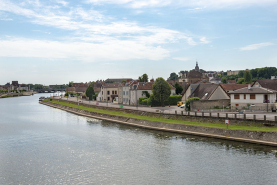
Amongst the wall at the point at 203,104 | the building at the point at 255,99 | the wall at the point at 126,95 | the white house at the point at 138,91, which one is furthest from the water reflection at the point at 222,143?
the wall at the point at 126,95

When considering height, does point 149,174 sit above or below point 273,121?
below

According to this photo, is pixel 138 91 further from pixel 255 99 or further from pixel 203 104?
pixel 255 99

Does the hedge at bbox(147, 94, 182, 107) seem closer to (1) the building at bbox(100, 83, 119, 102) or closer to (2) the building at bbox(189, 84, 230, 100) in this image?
(2) the building at bbox(189, 84, 230, 100)

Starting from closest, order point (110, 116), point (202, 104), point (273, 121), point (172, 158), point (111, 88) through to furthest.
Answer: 1. point (172, 158)
2. point (273, 121)
3. point (202, 104)
4. point (110, 116)
5. point (111, 88)

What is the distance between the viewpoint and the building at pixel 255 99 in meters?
50.1

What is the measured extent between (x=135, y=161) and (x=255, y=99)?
31.8 meters

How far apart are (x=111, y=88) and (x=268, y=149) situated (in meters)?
79.1

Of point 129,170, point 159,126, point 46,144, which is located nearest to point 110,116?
point 159,126

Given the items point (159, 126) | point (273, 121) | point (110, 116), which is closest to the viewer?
point (273, 121)

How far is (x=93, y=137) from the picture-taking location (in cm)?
4266

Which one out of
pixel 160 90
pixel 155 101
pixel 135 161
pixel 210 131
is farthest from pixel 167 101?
pixel 135 161

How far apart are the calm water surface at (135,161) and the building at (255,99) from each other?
18.2 metres

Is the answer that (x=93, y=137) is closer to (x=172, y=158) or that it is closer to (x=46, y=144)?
(x=46, y=144)

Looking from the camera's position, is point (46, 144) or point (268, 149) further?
point (46, 144)
